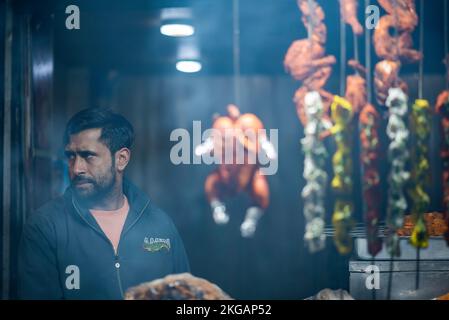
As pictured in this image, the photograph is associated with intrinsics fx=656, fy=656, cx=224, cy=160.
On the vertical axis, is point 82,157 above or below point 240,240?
above

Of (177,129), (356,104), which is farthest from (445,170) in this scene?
(177,129)

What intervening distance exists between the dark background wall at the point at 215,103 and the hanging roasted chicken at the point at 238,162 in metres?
0.05

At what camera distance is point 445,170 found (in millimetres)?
4367

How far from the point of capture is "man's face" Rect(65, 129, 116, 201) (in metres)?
4.39

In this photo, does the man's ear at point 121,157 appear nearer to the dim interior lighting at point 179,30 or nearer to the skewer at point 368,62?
the dim interior lighting at point 179,30

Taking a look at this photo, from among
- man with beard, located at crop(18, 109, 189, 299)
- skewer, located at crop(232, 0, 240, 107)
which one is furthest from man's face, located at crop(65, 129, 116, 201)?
skewer, located at crop(232, 0, 240, 107)

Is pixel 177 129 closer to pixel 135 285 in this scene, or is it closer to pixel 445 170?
pixel 135 285

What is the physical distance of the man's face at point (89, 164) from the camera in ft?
14.4

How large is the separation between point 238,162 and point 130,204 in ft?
2.61

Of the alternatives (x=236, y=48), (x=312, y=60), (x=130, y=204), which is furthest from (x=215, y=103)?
(x=130, y=204)

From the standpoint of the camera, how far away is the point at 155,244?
4.43 metres

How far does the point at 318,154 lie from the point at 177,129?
96 centimetres

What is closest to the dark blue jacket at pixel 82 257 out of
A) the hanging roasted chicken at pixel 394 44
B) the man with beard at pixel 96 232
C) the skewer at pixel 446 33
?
the man with beard at pixel 96 232

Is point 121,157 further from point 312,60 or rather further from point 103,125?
point 312,60
